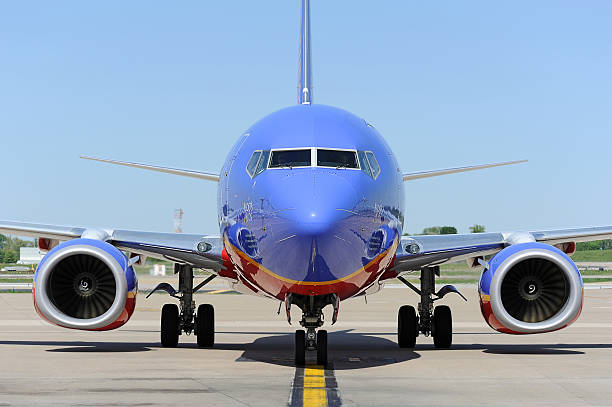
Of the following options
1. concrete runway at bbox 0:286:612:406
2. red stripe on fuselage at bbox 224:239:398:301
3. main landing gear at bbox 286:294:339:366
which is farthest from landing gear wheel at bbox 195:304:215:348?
main landing gear at bbox 286:294:339:366

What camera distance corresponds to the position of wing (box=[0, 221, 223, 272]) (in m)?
15.1

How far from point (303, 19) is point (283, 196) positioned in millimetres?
10527

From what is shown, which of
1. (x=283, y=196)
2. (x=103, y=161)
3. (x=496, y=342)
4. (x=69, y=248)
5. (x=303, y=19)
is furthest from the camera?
(x=303, y=19)

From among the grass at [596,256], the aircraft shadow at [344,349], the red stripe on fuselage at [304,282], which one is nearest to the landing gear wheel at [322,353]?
the aircraft shadow at [344,349]

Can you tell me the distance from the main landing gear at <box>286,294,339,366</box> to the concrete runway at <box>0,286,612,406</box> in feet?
1.03

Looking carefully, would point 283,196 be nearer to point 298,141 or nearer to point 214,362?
point 298,141

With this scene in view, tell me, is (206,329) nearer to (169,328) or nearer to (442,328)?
(169,328)

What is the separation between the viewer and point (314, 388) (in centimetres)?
1019

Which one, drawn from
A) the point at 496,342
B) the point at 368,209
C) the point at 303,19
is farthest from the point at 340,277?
the point at 303,19

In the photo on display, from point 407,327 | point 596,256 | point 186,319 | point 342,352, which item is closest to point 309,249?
point 342,352

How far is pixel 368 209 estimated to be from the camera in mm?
11234

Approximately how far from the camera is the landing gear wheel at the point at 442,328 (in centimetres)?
1625

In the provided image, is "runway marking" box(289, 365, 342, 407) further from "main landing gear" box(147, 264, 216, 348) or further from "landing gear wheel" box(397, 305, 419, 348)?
"main landing gear" box(147, 264, 216, 348)

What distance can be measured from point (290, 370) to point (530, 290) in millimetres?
4509
